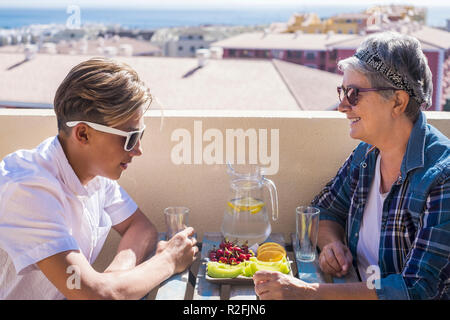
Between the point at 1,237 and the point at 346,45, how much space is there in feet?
147

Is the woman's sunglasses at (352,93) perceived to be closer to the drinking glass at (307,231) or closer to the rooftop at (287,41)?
the drinking glass at (307,231)

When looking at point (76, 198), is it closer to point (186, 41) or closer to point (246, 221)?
point (246, 221)

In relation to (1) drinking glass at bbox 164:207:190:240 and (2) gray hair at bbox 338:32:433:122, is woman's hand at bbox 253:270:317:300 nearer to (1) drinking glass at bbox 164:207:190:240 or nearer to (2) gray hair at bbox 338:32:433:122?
(1) drinking glass at bbox 164:207:190:240

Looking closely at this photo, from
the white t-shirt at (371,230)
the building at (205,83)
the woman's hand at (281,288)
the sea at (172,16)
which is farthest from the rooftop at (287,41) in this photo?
the woman's hand at (281,288)

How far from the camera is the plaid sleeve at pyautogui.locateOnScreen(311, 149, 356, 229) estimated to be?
2287 millimetres

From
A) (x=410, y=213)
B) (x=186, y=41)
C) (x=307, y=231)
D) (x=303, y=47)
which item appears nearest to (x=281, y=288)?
(x=307, y=231)

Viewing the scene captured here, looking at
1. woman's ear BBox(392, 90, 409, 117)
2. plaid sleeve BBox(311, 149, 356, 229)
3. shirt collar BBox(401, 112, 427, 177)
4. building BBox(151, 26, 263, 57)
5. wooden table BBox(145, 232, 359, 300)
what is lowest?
building BBox(151, 26, 263, 57)

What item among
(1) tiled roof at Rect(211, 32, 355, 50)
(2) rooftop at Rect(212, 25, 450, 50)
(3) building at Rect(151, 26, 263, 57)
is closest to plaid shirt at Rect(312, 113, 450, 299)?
(2) rooftop at Rect(212, 25, 450, 50)

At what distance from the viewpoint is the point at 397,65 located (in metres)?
1.85

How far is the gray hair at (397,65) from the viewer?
6.06 feet

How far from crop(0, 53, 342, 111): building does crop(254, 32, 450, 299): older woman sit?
2186 cm

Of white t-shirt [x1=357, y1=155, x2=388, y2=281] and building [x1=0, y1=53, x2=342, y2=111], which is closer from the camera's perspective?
white t-shirt [x1=357, y1=155, x2=388, y2=281]

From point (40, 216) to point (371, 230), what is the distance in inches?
Result: 49.6
